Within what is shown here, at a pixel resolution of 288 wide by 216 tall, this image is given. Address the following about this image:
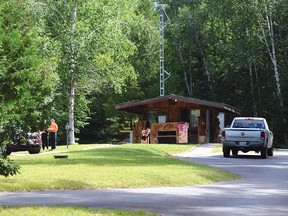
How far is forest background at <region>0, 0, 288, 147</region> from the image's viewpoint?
4531 cm

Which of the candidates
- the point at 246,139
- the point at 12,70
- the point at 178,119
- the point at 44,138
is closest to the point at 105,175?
the point at 12,70

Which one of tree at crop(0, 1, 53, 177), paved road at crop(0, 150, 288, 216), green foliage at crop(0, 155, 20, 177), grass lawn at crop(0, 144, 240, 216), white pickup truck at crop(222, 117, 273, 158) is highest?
tree at crop(0, 1, 53, 177)

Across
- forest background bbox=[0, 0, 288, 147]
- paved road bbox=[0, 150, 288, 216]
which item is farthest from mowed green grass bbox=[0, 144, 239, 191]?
forest background bbox=[0, 0, 288, 147]

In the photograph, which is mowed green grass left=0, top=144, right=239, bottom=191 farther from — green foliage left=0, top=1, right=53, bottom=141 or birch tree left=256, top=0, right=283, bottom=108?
birch tree left=256, top=0, right=283, bottom=108

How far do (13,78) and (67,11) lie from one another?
91.6 feet

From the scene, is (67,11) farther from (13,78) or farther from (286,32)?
(13,78)

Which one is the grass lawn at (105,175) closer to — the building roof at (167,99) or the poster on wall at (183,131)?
the poster on wall at (183,131)

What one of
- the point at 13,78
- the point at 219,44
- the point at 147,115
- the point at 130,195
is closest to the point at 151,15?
the point at 219,44

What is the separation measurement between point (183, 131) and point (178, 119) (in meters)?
3.28

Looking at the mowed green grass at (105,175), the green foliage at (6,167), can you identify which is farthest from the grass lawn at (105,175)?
the green foliage at (6,167)

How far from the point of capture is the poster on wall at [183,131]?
44.1m

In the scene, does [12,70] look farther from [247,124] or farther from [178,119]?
[178,119]

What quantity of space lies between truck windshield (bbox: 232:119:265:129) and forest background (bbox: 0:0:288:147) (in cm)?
995

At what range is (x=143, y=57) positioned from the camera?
240 feet
